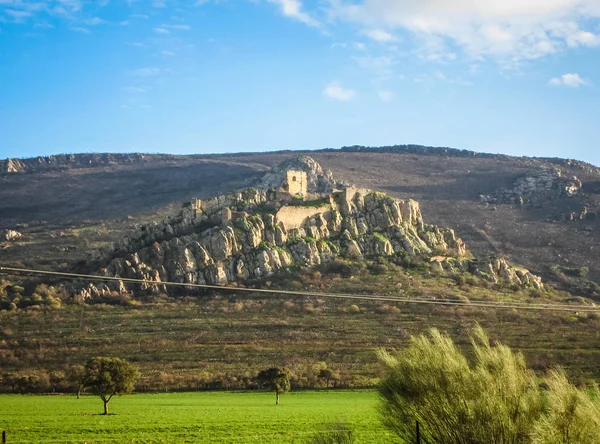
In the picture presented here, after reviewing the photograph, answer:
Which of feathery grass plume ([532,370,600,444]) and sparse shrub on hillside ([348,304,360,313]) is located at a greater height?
feathery grass plume ([532,370,600,444])

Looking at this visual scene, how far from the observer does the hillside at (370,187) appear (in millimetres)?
111062

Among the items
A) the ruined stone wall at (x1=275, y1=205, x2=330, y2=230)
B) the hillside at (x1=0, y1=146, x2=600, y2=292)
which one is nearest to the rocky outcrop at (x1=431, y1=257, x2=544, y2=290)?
the ruined stone wall at (x1=275, y1=205, x2=330, y2=230)

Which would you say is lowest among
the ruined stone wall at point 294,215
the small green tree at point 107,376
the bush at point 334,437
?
the small green tree at point 107,376

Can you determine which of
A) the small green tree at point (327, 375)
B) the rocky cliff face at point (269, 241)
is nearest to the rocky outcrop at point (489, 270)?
the rocky cliff face at point (269, 241)

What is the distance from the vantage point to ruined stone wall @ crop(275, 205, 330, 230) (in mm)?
74625

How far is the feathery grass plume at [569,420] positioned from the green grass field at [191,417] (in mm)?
7601

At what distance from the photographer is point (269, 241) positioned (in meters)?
72.5

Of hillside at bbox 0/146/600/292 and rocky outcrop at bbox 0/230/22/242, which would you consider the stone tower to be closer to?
hillside at bbox 0/146/600/292

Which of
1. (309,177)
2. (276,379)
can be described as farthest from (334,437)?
(309,177)

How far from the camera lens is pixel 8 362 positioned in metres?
51.1

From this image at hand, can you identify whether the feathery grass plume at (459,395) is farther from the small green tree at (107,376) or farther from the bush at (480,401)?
the small green tree at (107,376)

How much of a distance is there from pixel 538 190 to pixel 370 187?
41139 millimetres

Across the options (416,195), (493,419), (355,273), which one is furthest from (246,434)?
(416,195)

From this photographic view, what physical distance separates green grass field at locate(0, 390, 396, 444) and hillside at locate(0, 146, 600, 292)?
161 ft
